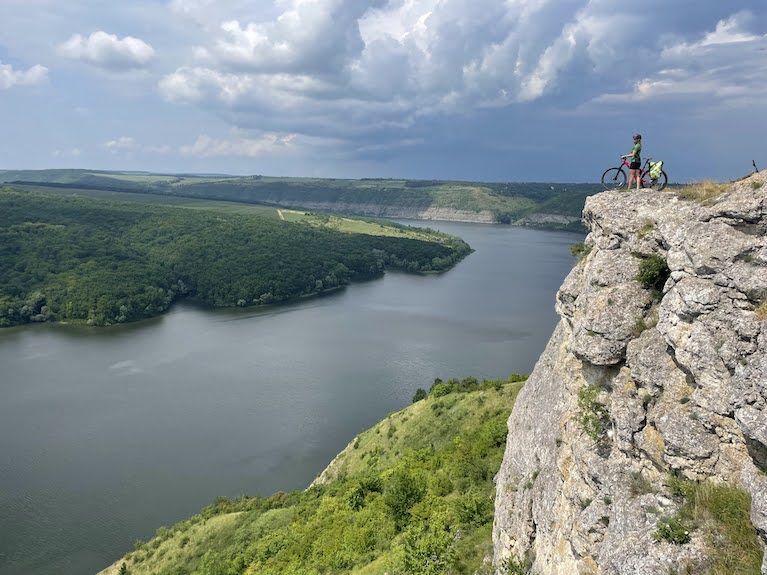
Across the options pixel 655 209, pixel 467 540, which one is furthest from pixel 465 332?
pixel 655 209

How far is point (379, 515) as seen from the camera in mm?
25281

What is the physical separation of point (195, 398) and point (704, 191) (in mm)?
60993

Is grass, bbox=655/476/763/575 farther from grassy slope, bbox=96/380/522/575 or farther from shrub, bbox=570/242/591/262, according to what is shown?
grassy slope, bbox=96/380/522/575

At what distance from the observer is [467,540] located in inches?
712

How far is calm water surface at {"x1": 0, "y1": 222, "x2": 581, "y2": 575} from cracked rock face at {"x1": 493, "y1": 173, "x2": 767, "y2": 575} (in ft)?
122

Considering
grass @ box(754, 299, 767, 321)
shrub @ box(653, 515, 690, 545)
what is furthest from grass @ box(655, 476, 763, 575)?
grass @ box(754, 299, 767, 321)

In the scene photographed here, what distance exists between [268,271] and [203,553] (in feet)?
325

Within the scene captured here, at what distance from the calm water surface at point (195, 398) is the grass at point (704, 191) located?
40.5 m

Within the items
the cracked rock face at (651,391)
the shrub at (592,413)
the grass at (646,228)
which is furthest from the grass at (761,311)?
the grass at (646,228)

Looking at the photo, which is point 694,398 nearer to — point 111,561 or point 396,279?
point 111,561

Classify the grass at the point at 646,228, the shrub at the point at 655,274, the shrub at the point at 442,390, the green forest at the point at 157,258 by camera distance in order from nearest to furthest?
the shrub at the point at 655,274, the grass at the point at 646,228, the shrub at the point at 442,390, the green forest at the point at 157,258

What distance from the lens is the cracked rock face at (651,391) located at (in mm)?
7906

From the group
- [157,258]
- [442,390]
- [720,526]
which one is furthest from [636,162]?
[157,258]

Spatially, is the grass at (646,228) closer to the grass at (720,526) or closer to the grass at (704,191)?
the grass at (704,191)
